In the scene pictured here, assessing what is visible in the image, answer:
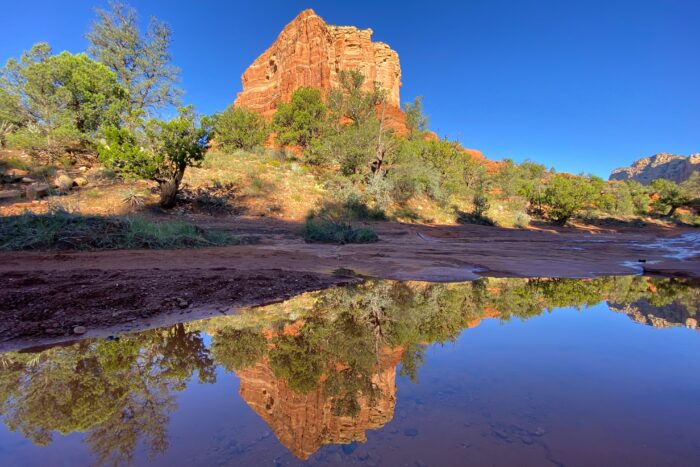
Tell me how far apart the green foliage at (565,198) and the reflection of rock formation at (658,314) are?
25.7 metres

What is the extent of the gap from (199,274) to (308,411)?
4369 mm

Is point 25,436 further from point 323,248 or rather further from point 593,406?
point 323,248

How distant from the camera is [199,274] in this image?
19.5 feet

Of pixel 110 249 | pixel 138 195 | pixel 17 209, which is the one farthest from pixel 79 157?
pixel 110 249

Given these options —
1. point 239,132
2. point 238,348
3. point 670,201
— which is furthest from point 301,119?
point 670,201

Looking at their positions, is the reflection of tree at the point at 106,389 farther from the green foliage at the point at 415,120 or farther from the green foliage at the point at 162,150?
the green foliage at the point at 415,120

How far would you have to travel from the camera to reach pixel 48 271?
219 inches

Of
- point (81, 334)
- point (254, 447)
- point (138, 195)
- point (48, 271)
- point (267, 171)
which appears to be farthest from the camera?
point (267, 171)

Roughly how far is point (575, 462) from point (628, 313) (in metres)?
4.23

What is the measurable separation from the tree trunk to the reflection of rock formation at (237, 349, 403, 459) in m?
13.9

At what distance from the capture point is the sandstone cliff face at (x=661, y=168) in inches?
3369

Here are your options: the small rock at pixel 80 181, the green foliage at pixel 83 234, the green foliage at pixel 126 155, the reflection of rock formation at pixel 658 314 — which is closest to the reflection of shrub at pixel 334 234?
the green foliage at pixel 83 234

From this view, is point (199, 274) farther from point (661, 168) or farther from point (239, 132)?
point (661, 168)

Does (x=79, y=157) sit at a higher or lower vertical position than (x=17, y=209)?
higher
